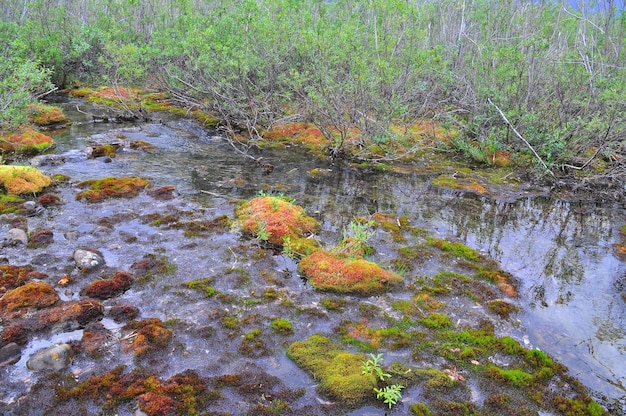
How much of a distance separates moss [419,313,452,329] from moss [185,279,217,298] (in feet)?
12.3

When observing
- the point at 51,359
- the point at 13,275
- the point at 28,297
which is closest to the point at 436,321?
the point at 51,359

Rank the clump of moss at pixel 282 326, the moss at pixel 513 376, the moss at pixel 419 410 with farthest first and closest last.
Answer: the clump of moss at pixel 282 326 < the moss at pixel 513 376 < the moss at pixel 419 410

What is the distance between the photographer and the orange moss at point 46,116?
19.1 m

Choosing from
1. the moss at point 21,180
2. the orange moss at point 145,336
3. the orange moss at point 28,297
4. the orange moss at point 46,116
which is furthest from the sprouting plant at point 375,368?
the orange moss at point 46,116

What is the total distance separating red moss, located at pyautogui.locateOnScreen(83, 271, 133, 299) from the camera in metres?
7.78

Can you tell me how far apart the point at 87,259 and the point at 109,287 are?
109cm

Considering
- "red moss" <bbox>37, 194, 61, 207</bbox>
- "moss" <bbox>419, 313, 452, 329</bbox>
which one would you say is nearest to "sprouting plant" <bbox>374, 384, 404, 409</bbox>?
"moss" <bbox>419, 313, 452, 329</bbox>

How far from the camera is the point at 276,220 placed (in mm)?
10625

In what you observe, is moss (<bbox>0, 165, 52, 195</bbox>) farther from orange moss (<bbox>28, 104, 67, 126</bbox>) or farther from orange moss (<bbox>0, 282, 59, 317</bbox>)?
orange moss (<bbox>28, 104, 67, 126</bbox>)

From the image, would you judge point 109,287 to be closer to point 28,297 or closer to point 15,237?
point 28,297

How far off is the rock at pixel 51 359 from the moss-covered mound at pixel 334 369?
3113 mm

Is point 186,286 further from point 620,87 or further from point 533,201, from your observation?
point 620,87

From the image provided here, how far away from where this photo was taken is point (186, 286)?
8328 mm

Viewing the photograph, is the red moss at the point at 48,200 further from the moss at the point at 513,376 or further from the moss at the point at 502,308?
the moss at the point at 513,376
